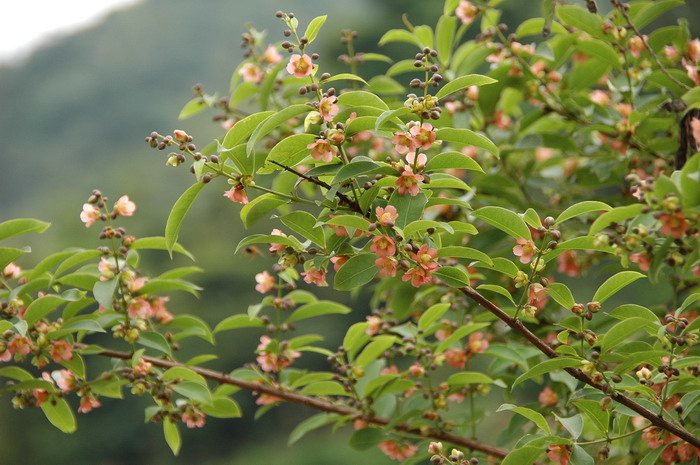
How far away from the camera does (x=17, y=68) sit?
3288cm

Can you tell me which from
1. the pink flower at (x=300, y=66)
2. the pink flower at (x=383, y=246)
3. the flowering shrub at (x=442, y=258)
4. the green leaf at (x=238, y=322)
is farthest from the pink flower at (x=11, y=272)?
the pink flower at (x=383, y=246)

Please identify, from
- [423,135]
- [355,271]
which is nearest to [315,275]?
[355,271]

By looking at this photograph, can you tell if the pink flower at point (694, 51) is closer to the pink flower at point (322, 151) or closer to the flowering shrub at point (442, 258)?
the flowering shrub at point (442, 258)

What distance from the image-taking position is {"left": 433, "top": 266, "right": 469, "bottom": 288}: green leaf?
1141 mm

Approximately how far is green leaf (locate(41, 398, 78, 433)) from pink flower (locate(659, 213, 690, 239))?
3.95 feet

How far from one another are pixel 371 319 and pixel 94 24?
34.9 m

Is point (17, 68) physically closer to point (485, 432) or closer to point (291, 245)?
point (485, 432)

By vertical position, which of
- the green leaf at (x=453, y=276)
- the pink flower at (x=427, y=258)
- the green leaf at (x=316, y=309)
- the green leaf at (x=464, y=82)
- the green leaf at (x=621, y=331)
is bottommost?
the green leaf at (x=316, y=309)

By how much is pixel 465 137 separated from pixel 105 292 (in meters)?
0.74

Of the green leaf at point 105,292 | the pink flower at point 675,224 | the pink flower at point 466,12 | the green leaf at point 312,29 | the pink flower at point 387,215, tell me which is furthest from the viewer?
the pink flower at point 466,12

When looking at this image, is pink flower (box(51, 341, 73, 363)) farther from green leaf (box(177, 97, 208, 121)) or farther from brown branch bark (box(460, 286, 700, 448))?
brown branch bark (box(460, 286, 700, 448))

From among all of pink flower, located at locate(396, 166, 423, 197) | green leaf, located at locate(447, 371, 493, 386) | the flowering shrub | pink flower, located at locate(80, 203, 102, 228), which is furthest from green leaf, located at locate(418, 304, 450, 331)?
pink flower, located at locate(80, 203, 102, 228)

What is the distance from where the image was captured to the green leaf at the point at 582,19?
5.54 ft

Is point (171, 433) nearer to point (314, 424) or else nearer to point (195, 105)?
point (314, 424)
